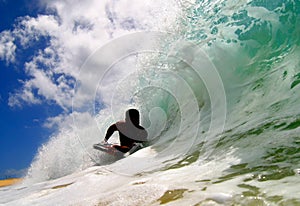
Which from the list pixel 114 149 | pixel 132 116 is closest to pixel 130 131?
pixel 132 116

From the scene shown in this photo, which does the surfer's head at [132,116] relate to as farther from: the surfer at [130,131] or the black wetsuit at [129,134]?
the black wetsuit at [129,134]

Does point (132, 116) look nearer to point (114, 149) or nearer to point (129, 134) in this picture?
point (129, 134)

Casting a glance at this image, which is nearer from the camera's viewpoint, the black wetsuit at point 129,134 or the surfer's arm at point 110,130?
the black wetsuit at point 129,134

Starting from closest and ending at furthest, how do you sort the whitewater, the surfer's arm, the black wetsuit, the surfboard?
1. the whitewater
2. the surfboard
3. the black wetsuit
4. the surfer's arm

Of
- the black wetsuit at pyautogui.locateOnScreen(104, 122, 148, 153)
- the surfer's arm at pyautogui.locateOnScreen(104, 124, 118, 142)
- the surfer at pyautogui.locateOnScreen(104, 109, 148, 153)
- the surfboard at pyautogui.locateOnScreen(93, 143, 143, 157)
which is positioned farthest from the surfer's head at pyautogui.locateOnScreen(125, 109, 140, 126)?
the surfboard at pyautogui.locateOnScreen(93, 143, 143, 157)

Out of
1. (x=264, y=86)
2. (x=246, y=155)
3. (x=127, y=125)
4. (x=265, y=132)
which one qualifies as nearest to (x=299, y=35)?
(x=264, y=86)

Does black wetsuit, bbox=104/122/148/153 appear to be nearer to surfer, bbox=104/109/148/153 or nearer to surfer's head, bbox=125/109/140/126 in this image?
surfer, bbox=104/109/148/153

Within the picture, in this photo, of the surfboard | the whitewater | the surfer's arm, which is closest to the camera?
the whitewater

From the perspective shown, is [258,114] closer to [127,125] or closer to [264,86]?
[264,86]

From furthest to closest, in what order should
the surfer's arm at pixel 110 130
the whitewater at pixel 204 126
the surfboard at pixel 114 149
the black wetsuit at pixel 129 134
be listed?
the surfer's arm at pixel 110 130 → the black wetsuit at pixel 129 134 → the surfboard at pixel 114 149 → the whitewater at pixel 204 126

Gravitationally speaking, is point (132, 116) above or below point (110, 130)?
above

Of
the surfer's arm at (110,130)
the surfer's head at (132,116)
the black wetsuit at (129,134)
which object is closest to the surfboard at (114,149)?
the black wetsuit at (129,134)

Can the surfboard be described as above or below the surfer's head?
below

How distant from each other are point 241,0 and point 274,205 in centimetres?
734
